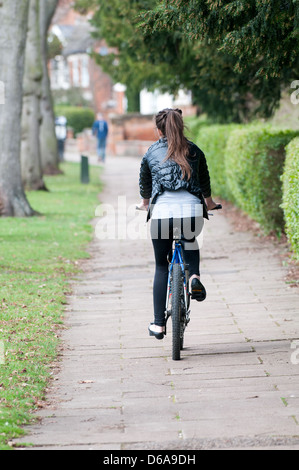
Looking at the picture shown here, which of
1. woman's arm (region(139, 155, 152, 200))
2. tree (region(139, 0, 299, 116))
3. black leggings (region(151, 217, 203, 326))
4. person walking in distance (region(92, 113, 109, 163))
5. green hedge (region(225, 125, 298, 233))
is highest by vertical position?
tree (region(139, 0, 299, 116))

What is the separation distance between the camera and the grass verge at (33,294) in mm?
5898

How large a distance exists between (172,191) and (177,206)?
125mm

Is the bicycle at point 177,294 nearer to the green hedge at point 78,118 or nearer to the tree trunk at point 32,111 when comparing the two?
the tree trunk at point 32,111

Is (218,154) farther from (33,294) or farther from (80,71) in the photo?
(80,71)

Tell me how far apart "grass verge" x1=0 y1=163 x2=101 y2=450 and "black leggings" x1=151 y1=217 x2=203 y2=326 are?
0.97m

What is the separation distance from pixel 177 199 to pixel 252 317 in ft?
7.03

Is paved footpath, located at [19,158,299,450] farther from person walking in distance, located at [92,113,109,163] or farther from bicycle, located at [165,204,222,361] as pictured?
person walking in distance, located at [92,113,109,163]

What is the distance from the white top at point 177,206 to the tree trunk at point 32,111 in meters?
17.1

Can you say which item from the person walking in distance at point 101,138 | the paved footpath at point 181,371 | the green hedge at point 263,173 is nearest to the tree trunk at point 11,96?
the green hedge at point 263,173

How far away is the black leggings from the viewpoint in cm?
667

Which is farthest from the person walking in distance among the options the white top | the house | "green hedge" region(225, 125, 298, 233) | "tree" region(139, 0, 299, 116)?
the white top

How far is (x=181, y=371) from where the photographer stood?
6539 millimetres
